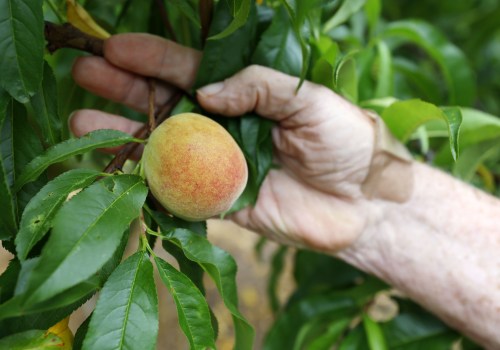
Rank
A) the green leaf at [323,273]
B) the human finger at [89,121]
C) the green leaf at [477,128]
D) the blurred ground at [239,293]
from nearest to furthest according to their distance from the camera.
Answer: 1. the human finger at [89,121]
2. the green leaf at [477,128]
3. the green leaf at [323,273]
4. the blurred ground at [239,293]

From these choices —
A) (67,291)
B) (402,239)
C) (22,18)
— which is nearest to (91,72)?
(22,18)

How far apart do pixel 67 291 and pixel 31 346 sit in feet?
0.21

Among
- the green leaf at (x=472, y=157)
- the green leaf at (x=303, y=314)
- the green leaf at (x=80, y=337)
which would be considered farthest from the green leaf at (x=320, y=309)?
the green leaf at (x=80, y=337)

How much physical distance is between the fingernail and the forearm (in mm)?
389

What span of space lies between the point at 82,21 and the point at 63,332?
1.22 ft

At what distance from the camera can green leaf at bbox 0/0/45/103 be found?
470mm

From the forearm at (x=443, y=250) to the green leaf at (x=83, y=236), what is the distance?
0.57 meters

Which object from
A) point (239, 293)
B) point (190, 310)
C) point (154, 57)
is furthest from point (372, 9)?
point (239, 293)

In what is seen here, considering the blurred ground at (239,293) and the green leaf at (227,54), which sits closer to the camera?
the green leaf at (227,54)

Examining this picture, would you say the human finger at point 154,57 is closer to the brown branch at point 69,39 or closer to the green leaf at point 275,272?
the brown branch at point 69,39

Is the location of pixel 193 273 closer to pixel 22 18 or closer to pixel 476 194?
pixel 22 18

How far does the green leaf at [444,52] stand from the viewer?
3.42 ft

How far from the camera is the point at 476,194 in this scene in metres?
A: 0.92

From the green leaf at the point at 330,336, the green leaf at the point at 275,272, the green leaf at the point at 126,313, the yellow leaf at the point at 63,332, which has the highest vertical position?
the green leaf at the point at 126,313
